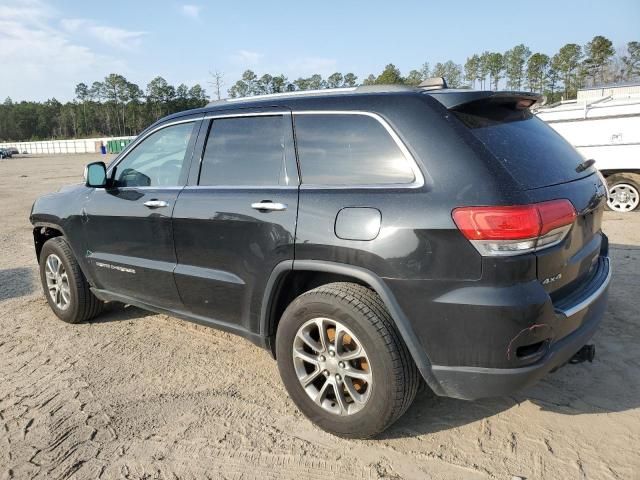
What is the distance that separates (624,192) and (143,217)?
8.57 metres

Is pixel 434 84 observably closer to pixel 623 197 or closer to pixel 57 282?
pixel 57 282

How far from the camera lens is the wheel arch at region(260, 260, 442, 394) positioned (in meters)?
2.53

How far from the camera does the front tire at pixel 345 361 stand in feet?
8.48

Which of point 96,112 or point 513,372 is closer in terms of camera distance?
point 513,372

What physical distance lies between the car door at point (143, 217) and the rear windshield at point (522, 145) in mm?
2009

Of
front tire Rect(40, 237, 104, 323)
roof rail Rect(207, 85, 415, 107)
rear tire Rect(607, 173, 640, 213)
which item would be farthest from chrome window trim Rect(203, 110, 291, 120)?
rear tire Rect(607, 173, 640, 213)

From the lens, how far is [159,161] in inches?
154

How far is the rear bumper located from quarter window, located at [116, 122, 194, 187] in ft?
7.42

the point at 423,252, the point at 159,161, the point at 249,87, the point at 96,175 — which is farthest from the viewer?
the point at 249,87

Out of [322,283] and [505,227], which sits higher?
[505,227]

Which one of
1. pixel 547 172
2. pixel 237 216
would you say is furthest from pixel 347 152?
pixel 547 172

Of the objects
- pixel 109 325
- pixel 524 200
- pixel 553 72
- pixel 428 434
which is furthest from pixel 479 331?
pixel 553 72

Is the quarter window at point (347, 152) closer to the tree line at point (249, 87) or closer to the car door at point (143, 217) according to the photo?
the car door at point (143, 217)

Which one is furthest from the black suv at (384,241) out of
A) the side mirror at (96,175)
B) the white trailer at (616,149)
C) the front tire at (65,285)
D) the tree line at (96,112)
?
the tree line at (96,112)
